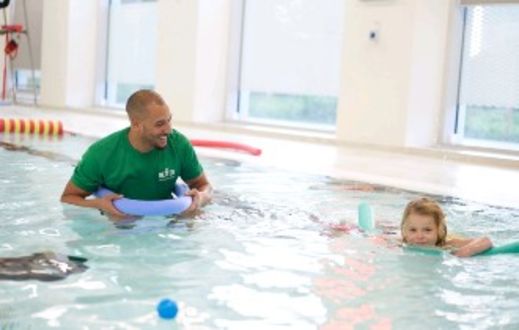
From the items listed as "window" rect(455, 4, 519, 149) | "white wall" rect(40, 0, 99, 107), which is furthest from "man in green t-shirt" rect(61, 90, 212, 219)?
"white wall" rect(40, 0, 99, 107)

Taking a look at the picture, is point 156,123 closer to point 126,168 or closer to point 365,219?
point 126,168

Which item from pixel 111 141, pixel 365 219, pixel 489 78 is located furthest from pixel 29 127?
pixel 365 219

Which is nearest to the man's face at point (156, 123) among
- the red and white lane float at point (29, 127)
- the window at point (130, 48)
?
the red and white lane float at point (29, 127)

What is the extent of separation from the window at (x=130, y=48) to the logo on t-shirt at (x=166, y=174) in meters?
11.1

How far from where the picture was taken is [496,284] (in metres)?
3.72

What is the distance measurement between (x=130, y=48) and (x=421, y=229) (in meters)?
12.9

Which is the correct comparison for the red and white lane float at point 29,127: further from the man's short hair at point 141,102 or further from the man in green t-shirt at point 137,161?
the man's short hair at point 141,102

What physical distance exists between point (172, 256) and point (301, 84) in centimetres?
881

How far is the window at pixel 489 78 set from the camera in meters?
9.95

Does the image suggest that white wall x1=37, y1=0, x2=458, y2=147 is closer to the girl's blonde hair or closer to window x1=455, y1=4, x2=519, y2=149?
window x1=455, y1=4, x2=519, y2=149

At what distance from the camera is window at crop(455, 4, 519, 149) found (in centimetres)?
995

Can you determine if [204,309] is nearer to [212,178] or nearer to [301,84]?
[212,178]

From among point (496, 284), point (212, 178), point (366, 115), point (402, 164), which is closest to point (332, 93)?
point (366, 115)

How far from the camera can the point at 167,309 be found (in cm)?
284
